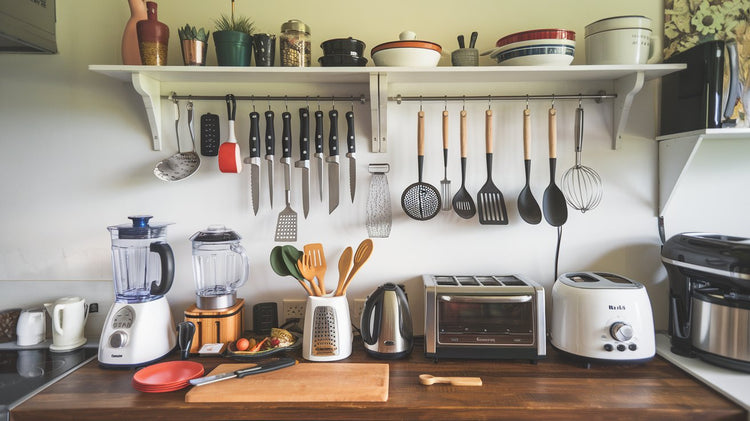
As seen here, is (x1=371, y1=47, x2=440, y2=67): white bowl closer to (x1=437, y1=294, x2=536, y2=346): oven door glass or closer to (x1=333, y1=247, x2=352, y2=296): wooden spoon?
(x1=333, y1=247, x2=352, y2=296): wooden spoon

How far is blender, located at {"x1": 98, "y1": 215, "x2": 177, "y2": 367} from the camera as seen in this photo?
1.35 m

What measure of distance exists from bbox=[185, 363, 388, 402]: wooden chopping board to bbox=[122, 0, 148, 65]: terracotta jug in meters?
0.98

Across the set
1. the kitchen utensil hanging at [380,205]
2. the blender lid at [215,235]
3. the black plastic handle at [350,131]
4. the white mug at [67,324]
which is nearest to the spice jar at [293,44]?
the black plastic handle at [350,131]

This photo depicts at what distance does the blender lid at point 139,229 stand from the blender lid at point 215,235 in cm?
12

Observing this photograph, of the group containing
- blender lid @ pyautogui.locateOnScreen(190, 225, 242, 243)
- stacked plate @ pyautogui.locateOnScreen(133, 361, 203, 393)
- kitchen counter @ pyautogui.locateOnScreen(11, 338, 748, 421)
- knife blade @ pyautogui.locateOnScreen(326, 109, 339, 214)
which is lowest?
kitchen counter @ pyautogui.locateOnScreen(11, 338, 748, 421)

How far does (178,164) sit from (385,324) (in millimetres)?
889

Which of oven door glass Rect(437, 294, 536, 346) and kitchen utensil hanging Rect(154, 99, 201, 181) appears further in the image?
kitchen utensil hanging Rect(154, 99, 201, 181)

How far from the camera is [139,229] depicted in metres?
1.48

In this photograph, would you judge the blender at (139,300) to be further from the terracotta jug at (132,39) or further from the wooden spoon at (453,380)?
the wooden spoon at (453,380)

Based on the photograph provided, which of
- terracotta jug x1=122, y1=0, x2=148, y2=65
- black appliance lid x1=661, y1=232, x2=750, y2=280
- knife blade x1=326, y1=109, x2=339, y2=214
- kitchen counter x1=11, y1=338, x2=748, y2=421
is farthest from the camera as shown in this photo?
knife blade x1=326, y1=109, x2=339, y2=214

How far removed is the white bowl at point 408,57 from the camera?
1383 millimetres

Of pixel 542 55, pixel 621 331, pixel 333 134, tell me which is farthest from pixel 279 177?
pixel 621 331

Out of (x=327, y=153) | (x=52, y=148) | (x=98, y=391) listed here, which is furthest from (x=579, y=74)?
(x=52, y=148)

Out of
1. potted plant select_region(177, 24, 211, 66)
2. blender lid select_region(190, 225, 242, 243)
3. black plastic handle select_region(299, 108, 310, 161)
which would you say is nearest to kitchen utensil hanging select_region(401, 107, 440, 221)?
black plastic handle select_region(299, 108, 310, 161)
